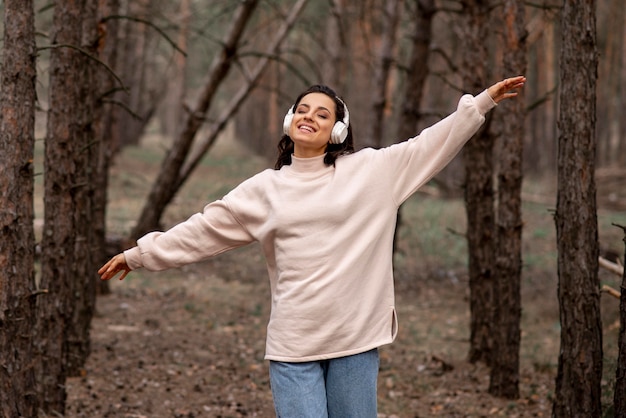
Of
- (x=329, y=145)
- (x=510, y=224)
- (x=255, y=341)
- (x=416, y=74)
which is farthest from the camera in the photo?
(x=416, y=74)

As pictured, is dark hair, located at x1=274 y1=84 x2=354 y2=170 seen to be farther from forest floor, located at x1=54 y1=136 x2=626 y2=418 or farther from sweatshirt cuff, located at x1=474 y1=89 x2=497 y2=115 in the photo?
forest floor, located at x1=54 y1=136 x2=626 y2=418

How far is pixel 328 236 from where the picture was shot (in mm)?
3771

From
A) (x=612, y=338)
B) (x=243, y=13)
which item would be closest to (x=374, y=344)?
(x=612, y=338)

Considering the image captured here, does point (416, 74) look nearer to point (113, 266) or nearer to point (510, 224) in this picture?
point (510, 224)

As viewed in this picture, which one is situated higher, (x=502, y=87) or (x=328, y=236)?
(x=502, y=87)

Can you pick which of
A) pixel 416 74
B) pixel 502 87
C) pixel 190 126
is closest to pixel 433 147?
pixel 502 87

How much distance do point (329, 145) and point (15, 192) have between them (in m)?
1.66

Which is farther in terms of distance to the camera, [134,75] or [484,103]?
[134,75]

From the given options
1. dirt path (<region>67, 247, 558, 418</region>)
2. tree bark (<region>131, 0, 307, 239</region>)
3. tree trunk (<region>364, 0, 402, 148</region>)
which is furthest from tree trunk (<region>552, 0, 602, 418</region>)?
tree trunk (<region>364, 0, 402, 148</region>)

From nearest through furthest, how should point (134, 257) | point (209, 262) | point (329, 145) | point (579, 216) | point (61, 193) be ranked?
point (329, 145) < point (134, 257) < point (579, 216) < point (61, 193) < point (209, 262)

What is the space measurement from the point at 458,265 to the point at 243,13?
5.55 m

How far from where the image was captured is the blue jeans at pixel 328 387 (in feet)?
12.1

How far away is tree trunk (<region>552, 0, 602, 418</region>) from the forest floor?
42 centimetres

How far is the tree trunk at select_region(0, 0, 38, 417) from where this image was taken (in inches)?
175
